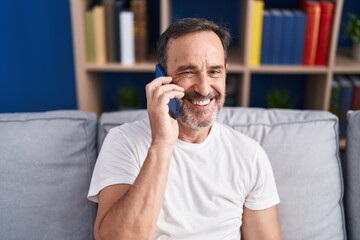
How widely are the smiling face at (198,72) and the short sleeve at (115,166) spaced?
216mm

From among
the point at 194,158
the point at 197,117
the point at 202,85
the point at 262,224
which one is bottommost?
the point at 262,224

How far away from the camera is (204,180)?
4.52ft

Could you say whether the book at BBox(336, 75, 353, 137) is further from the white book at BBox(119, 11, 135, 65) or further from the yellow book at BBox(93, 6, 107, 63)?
the yellow book at BBox(93, 6, 107, 63)

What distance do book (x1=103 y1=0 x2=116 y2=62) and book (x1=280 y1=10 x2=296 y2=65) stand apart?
0.83m

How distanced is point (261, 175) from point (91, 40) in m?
1.12

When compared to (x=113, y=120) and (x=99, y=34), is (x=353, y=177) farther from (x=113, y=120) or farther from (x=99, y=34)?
(x=99, y=34)

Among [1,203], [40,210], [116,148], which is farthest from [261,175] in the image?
[1,203]

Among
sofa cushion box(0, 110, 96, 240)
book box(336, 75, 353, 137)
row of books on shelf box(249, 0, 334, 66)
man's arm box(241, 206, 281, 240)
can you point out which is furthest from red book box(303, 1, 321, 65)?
sofa cushion box(0, 110, 96, 240)

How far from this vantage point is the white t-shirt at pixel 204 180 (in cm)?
133

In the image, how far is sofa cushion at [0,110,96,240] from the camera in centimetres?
146

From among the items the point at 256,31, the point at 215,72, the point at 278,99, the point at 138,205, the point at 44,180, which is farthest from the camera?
the point at 278,99

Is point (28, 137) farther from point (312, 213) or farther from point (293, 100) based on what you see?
point (293, 100)

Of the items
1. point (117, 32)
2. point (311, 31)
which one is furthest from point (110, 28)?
point (311, 31)

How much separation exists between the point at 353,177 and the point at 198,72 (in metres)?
0.72
